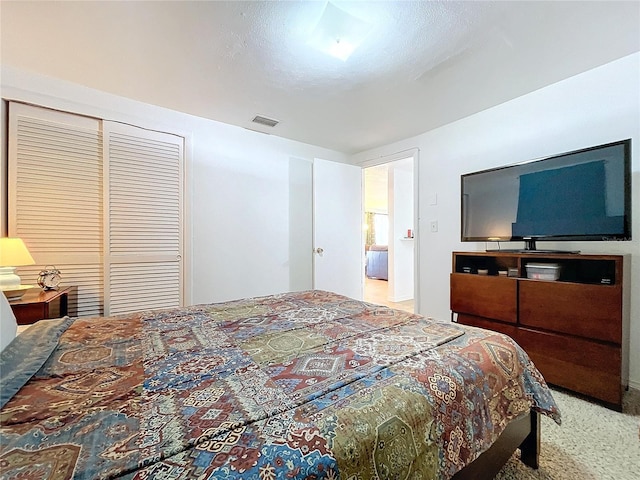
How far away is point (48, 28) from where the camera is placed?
5.47 ft

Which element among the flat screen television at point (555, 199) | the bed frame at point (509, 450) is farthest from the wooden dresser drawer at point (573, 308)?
the bed frame at point (509, 450)

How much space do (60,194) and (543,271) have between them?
149 inches

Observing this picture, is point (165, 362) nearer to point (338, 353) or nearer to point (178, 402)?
point (178, 402)

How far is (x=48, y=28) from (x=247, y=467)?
8.39 feet

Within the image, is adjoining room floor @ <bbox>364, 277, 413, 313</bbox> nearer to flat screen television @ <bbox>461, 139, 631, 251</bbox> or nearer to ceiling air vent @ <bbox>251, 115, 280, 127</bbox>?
flat screen television @ <bbox>461, 139, 631, 251</bbox>

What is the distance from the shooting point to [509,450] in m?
1.13

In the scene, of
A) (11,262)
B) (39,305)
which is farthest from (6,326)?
(11,262)

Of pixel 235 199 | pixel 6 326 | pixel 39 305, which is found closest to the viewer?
pixel 6 326

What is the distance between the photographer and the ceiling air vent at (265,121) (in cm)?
291

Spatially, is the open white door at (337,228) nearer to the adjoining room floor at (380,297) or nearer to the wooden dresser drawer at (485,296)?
the adjoining room floor at (380,297)

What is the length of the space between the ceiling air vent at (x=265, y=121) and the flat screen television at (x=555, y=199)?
2046 mm

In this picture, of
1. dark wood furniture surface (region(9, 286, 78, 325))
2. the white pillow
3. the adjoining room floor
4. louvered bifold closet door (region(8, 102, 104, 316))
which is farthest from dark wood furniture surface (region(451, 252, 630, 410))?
louvered bifold closet door (region(8, 102, 104, 316))

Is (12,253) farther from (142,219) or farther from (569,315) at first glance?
(569,315)

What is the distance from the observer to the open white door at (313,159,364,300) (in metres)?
3.63
